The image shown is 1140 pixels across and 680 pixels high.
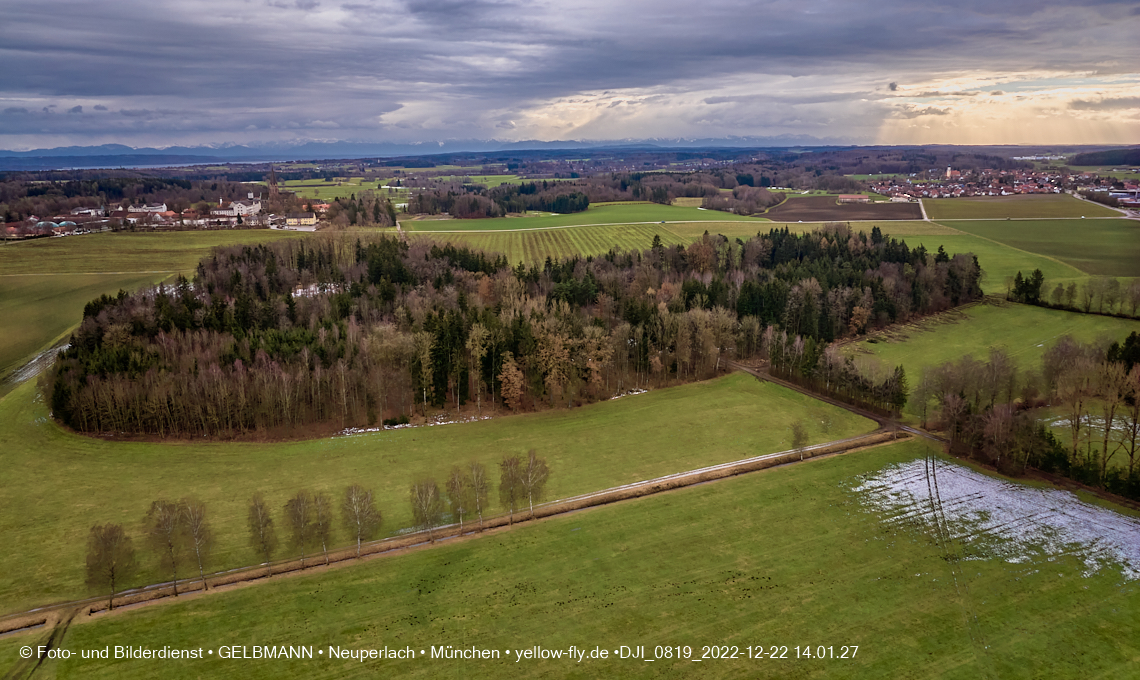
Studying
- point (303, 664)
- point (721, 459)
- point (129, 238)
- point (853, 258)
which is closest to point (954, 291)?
point (853, 258)

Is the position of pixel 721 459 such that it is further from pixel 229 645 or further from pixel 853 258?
pixel 853 258

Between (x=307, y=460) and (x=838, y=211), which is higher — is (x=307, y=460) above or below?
below

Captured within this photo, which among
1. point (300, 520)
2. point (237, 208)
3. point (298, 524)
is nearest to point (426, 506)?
point (300, 520)

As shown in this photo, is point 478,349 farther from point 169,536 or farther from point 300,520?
point 169,536

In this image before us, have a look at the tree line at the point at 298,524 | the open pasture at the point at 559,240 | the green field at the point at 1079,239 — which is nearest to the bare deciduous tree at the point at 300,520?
the tree line at the point at 298,524

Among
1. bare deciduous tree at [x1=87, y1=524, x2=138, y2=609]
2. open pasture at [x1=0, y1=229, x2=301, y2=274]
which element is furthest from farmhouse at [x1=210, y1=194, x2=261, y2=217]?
bare deciduous tree at [x1=87, y1=524, x2=138, y2=609]

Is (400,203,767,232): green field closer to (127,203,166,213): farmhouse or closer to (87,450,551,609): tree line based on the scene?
(127,203,166,213): farmhouse

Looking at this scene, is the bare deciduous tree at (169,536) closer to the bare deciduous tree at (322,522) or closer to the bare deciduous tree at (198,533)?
the bare deciduous tree at (198,533)
